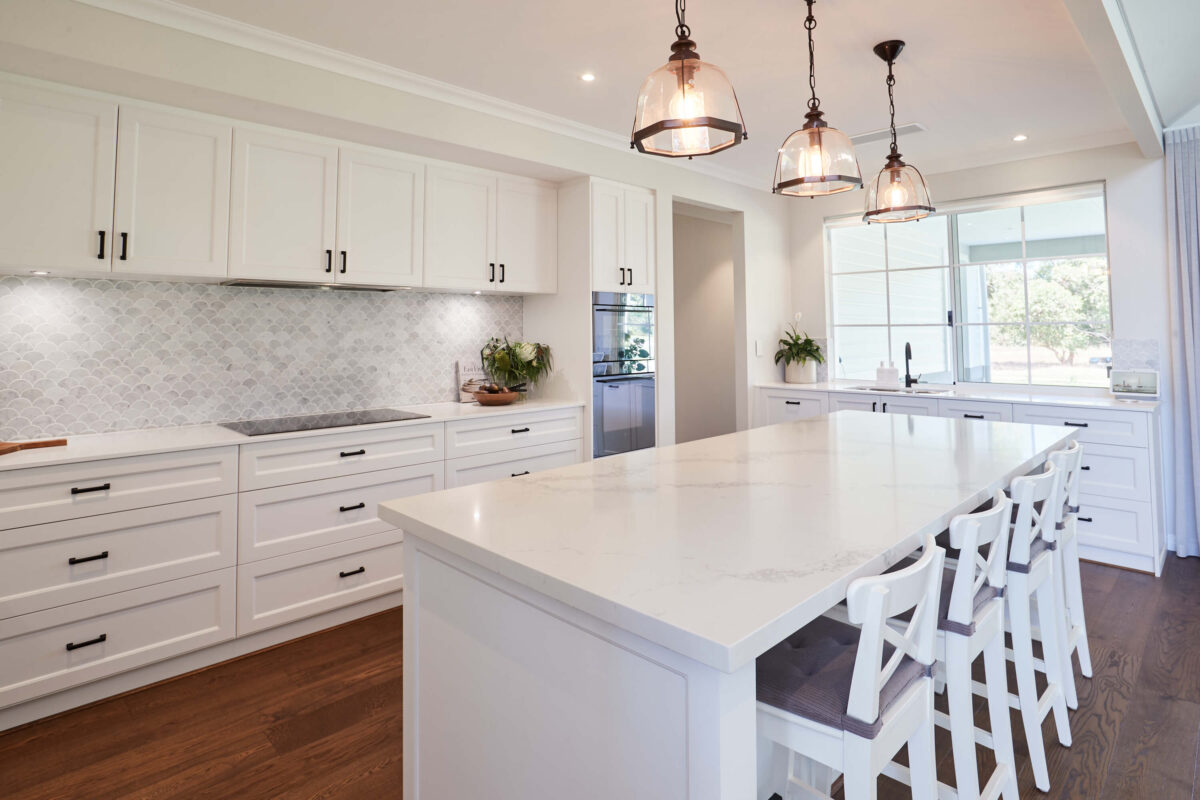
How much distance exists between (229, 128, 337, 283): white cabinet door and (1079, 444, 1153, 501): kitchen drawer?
4.20m

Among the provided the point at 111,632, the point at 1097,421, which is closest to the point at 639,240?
the point at 1097,421

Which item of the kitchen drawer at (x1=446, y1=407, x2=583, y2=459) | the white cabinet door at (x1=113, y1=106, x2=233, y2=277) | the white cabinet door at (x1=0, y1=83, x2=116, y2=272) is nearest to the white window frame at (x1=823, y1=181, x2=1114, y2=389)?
the kitchen drawer at (x1=446, y1=407, x2=583, y2=459)

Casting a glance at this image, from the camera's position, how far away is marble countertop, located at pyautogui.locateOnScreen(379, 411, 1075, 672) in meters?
0.95

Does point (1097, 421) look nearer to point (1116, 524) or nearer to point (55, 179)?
point (1116, 524)

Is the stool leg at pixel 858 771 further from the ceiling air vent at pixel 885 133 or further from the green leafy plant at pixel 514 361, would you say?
the ceiling air vent at pixel 885 133

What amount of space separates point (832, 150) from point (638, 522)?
1508 mm

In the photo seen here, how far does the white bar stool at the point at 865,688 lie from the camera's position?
0.99 metres

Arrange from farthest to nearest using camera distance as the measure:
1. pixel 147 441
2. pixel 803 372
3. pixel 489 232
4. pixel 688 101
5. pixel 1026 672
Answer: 1. pixel 803 372
2. pixel 489 232
3. pixel 147 441
4. pixel 1026 672
5. pixel 688 101

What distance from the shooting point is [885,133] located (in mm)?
3951

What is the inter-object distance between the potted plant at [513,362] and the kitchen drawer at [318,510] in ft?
3.15

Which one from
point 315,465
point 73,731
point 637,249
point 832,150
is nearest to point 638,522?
point 832,150

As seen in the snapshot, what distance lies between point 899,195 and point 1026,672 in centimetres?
184

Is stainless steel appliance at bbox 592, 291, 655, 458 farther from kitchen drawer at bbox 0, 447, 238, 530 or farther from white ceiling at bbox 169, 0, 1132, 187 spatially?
kitchen drawer at bbox 0, 447, 238, 530

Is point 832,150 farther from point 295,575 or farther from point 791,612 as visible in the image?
point 295,575
